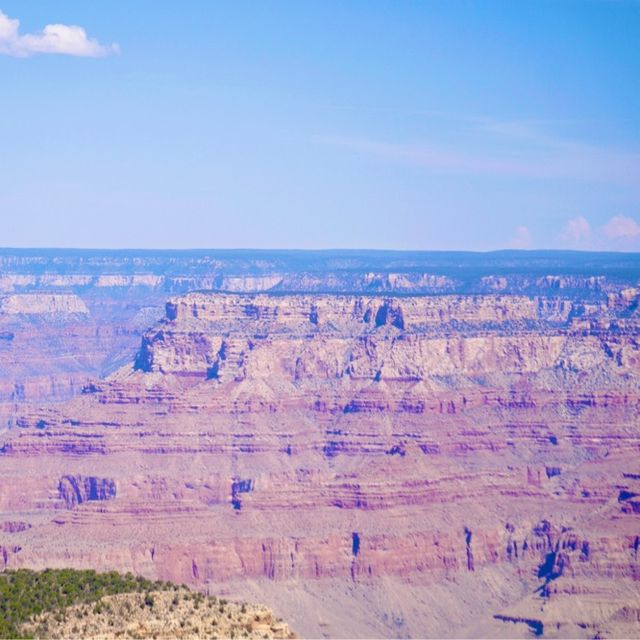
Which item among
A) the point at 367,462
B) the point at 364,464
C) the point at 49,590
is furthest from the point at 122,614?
the point at 367,462

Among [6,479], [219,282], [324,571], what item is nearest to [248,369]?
[6,479]

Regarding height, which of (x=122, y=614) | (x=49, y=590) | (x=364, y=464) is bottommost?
(x=364, y=464)

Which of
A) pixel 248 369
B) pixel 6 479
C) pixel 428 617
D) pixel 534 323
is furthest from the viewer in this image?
pixel 534 323

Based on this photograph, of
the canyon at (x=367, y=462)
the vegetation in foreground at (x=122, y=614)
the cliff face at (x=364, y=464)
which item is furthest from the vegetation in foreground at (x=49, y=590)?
the cliff face at (x=364, y=464)

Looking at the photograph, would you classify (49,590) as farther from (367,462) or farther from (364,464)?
(367,462)

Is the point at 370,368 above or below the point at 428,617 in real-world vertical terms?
above

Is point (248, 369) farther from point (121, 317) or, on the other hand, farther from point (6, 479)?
point (121, 317)
